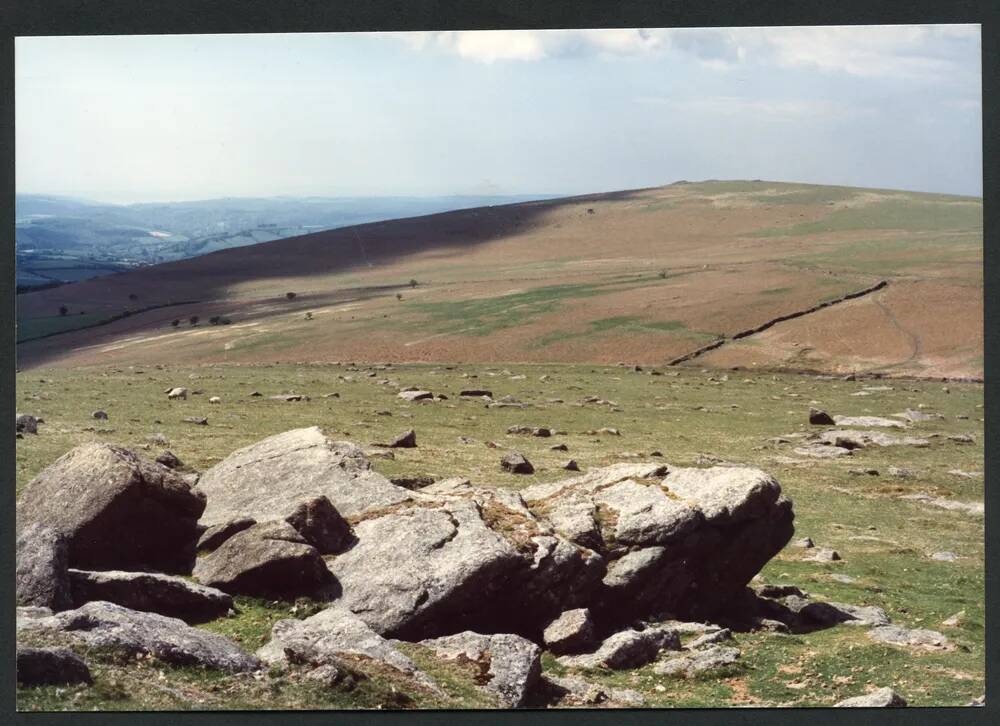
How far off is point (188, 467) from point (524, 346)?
3182cm

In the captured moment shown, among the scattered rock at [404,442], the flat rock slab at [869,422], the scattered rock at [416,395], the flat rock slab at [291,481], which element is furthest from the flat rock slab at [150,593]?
the flat rock slab at [869,422]

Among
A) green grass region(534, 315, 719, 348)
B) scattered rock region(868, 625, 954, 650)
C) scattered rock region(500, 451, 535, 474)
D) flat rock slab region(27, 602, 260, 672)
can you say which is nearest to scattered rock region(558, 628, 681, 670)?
scattered rock region(868, 625, 954, 650)

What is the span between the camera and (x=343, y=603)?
18.8 m

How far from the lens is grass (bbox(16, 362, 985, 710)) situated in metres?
16.9

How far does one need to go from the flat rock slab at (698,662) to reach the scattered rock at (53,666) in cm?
958

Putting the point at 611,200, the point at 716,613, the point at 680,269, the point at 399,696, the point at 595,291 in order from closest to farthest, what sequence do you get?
the point at 399,696 < the point at 716,613 < the point at 595,291 < the point at 680,269 < the point at 611,200

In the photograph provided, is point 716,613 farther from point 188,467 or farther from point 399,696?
point 188,467

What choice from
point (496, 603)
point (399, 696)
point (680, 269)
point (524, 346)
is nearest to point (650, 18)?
point (496, 603)

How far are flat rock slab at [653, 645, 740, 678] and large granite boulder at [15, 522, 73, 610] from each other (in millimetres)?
10377

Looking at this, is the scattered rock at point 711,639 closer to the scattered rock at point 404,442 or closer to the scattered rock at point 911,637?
the scattered rock at point 911,637

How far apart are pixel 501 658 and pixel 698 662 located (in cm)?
389

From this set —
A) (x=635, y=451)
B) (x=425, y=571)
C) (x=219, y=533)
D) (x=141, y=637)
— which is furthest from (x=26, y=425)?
(x=635, y=451)

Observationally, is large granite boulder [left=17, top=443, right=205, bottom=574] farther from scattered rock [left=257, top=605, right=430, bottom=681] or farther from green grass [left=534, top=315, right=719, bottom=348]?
green grass [left=534, top=315, right=719, bottom=348]

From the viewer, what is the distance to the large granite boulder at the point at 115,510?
1914 centimetres
